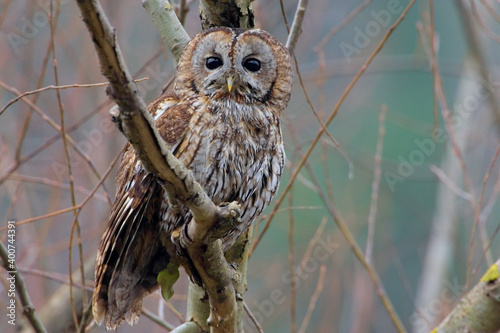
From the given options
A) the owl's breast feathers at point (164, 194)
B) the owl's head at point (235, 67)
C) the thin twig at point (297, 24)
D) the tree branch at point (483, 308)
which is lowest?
the tree branch at point (483, 308)

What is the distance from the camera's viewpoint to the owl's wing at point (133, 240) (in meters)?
2.78

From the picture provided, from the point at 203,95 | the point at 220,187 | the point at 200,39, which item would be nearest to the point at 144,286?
the point at 220,187

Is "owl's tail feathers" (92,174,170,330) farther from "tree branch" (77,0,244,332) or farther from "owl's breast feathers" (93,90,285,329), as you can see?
"tree branch" (77,0,244,332)

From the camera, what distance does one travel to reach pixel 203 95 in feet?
9.81

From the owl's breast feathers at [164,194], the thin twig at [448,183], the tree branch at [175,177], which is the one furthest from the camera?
the thin twig at [448,183]

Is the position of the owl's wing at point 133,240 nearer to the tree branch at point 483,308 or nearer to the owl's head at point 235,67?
the owl's head at point 235,67

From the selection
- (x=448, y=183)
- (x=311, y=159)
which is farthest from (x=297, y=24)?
(x=311, y=159)

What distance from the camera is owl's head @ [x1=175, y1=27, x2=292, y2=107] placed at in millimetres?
2967

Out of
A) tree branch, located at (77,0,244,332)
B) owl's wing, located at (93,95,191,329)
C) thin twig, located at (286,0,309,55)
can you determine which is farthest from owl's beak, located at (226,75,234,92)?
tree branch, located at (77,0,244,332)

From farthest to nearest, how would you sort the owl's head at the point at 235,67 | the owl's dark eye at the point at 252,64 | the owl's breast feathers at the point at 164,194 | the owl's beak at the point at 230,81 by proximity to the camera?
the owl's dark eye at the point at 252,64 < the owl's head at the point at 235,67 < the owl's beak at the point at 230,81 < the owl's breast feathers at the point at 164,194

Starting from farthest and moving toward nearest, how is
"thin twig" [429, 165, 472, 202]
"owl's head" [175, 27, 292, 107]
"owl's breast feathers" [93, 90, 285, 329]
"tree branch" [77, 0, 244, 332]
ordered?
"thin twig" [429, 165, 472, 202]
"owl's head" [175, 27, 292, 107]
"owl's breast feathers" [93, 90, 285, 329]
"tree branch" [77, 0, 244, 332]

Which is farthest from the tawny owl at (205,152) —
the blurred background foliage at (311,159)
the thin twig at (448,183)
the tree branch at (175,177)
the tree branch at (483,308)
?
the thin twig at (448,183)

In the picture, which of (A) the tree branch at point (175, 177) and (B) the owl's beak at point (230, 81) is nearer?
(A) the tree branch at point (175, 177)

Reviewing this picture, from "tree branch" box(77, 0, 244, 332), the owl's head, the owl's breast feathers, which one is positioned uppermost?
the owl's head
